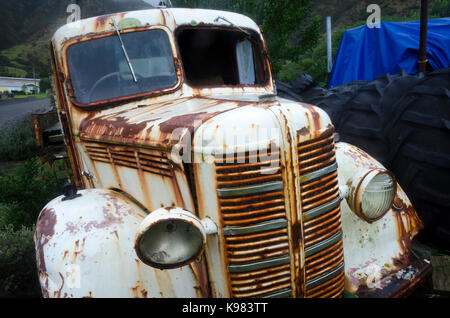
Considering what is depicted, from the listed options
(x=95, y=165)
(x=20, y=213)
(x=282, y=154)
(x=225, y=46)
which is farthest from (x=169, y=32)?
(x=20, y=213)

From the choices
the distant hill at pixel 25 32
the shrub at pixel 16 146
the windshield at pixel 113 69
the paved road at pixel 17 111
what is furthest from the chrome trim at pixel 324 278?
the distant hill at pixel 25 32

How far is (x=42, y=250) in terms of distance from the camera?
76.5 inches

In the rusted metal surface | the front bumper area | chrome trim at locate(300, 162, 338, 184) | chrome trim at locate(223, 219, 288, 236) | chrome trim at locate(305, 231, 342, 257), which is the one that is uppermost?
chrome trim at locate(300, 162, 338, 184)

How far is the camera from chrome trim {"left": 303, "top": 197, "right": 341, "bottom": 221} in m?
1.77

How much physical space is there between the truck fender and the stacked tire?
6.50ft

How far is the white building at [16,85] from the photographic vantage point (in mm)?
62812

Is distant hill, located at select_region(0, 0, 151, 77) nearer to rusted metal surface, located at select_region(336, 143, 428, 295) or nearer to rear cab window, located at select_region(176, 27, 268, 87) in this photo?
rear cab window, located at select_region(176, 27, 268, 87)

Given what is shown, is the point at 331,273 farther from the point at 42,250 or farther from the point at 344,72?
the point at 344,72

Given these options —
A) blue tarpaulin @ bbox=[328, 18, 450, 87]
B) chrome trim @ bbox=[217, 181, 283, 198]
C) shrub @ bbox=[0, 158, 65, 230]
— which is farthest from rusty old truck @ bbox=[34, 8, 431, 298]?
blue tarpaulin @ bbox=[328, 18, 450, 87]

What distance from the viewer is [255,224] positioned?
1.67 m

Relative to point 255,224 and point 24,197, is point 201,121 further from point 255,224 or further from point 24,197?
point 24,197

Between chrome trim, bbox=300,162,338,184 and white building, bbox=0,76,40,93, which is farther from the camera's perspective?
white building, bbox=0,76,40,93

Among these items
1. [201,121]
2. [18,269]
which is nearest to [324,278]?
[201,121]

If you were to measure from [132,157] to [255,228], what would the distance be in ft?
3.27
